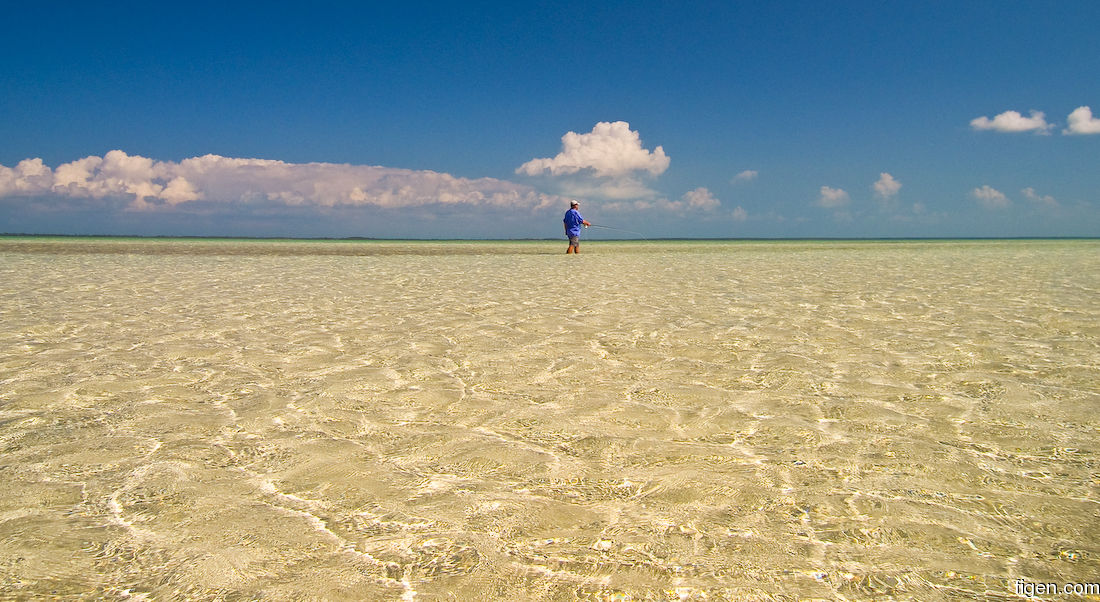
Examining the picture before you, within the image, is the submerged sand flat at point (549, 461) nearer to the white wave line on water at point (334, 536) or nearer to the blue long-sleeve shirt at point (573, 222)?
the white wave line on water at point (334, 536)

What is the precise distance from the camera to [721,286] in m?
12.5

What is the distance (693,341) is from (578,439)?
3.20 meters

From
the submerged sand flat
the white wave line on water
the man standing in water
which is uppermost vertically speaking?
the man standing in water

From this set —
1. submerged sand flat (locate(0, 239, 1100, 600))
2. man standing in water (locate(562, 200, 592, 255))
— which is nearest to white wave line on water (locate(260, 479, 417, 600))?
submerged sand flat (locate(0, 239, 1100, 600))

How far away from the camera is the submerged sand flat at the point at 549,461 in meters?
2.24

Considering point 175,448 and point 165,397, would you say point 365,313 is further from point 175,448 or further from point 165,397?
point 175,448

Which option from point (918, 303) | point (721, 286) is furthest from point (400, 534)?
point (721, 286)

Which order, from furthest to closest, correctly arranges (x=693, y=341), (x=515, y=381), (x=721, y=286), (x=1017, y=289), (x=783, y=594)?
(x=721, y=286), (x=1017, y=289), (x=693, y=341), (x=515, y=381), (x=783, y=594)

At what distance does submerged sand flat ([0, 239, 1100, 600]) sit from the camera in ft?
7.35

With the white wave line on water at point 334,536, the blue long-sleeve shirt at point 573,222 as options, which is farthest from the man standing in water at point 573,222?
the white wave line on water at point 334,536

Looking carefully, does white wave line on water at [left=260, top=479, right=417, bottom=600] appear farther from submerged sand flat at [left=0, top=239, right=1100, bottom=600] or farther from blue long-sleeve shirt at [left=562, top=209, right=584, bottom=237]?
blue long-sleeve shirt at [left=562, top=209, right=584, bottom=237]

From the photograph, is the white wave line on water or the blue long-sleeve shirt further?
the blue long-sleeve shirt

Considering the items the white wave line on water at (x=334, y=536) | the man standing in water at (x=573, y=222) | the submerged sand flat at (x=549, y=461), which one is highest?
the man standing in water at (x=573, y=222)

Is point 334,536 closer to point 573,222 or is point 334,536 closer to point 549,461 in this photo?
point 549,461
